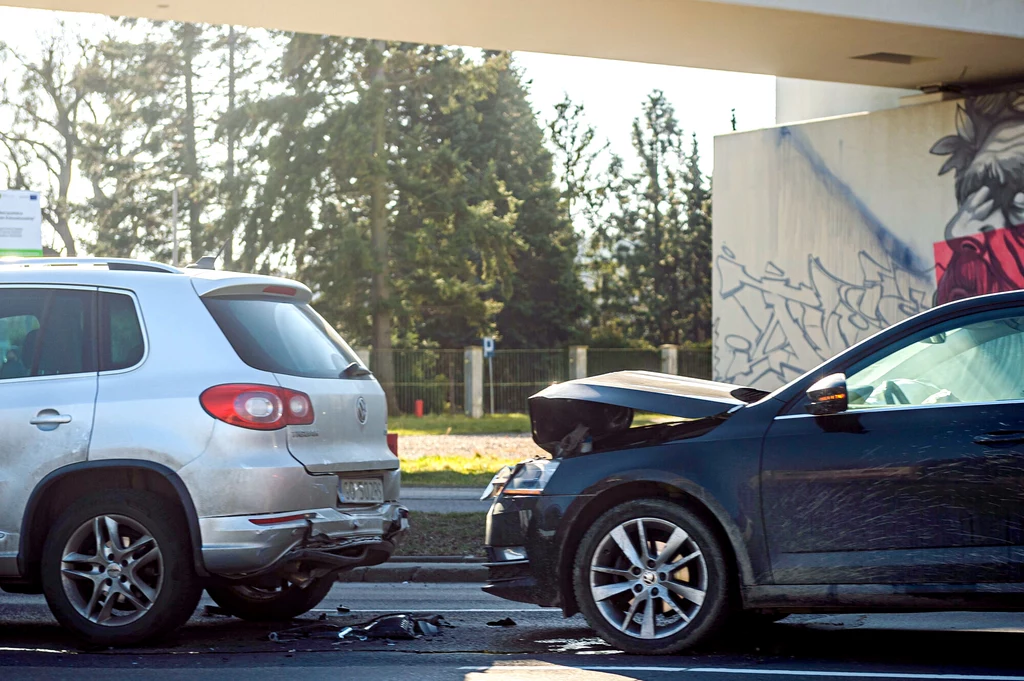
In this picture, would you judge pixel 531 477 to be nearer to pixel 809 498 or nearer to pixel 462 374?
pixel 809 498

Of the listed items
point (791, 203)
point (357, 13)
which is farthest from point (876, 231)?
point (357, 13)

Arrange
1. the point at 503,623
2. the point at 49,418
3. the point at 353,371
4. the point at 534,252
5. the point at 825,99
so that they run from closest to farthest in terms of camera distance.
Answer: the point at 49,418 < the point at 353,371 < the point at 503,623 < the point at 825,99 < the point at 534,252

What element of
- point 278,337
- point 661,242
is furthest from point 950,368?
point 661,242

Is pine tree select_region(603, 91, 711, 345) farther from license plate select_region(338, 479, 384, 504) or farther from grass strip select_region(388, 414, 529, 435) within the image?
license plate select_region(338, 479, 384, 504)

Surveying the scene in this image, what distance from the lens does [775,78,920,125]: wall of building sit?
57.5 feet

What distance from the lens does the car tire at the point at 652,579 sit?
5.84 m

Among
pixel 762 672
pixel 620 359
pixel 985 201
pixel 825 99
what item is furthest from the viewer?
pixel 620 359

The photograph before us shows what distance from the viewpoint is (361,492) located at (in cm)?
673

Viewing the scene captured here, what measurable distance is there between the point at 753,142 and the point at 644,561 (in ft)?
44.2

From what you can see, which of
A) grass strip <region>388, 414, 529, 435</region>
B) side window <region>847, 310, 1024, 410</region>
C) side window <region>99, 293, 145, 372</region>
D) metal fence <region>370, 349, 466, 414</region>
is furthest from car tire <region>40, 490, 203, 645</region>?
metal fence <region>370, 349, 466, 414</region>

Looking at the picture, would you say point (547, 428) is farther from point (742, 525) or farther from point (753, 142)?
point (753, 142)

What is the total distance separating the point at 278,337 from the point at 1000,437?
352 centimetres

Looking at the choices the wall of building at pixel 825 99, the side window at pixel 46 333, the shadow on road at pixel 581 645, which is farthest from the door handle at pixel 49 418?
the wall of building at pixel 825 99

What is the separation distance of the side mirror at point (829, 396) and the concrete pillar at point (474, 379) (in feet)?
115
